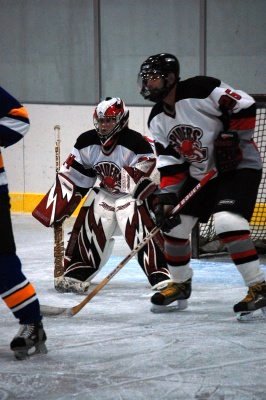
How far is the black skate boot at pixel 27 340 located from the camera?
4.14m

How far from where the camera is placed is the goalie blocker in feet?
18.9

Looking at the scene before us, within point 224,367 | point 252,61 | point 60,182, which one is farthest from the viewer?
point 252,61

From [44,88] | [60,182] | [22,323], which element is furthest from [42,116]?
[22,323]

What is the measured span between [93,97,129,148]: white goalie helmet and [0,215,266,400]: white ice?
0.76 m

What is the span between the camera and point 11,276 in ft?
13.4

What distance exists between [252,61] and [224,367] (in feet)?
14.6

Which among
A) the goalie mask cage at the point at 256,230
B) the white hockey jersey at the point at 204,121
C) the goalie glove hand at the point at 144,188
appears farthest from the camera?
the goalie mask cage at the point at 256,230

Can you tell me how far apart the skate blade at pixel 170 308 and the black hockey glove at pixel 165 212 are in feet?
1.18

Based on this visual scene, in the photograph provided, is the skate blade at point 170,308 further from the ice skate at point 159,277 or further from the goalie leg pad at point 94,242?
the goalie leg pad at point 94,242

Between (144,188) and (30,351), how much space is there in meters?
1.50

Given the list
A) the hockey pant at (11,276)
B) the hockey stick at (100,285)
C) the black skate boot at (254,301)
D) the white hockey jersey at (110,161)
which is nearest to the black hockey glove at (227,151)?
the hockey stick at (100,285)

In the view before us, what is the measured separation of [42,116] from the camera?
354 inches

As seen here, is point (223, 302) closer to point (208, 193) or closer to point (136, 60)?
point (208, 193)

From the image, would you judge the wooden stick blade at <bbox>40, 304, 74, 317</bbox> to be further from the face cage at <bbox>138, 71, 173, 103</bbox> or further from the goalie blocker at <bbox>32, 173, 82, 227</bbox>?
the face cage at <bbox>138, 71, 173, 103</bbox>
